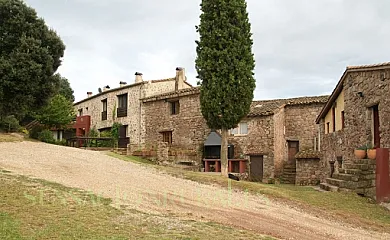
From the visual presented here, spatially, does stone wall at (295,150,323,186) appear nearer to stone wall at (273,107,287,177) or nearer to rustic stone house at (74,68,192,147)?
stone wall at (273,107,287,177)

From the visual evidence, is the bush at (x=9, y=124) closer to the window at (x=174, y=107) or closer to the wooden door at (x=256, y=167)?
the window at (x=174, y=107)

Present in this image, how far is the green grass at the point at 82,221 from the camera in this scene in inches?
273

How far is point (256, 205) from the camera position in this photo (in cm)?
1160

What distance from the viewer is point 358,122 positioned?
17.0 m

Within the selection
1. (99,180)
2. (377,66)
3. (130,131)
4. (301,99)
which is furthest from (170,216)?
(130,131)

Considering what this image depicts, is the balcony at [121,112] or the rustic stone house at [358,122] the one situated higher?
the balcony at [121,112]

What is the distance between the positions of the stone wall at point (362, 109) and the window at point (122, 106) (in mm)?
19575

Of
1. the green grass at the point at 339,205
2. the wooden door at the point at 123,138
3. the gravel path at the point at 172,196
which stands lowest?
the green grass at the point at 339,205

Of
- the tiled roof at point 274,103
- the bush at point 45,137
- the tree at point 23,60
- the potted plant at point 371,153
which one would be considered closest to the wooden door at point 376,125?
the potted plant at point 371,153

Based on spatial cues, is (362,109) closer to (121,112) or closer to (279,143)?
(279,143)

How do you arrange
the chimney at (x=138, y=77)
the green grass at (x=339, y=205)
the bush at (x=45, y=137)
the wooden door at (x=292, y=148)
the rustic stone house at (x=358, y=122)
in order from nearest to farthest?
the green grass at (x=339, y=205) < the rustic stone house at (x=358, y=122) < the wooden door at (x=292, y=148) < the bush at (x=45, y=137) < the chimney at (x=138, y=77)

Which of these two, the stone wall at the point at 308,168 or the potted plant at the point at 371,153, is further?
the stone wall at the point at 308,168

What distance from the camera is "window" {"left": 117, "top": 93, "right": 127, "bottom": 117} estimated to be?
113 feet

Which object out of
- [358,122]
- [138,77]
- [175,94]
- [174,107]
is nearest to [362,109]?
[358,122]
